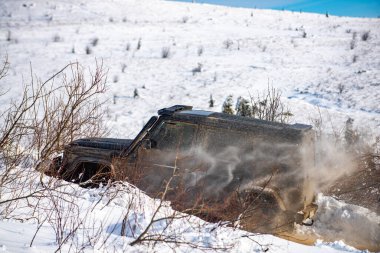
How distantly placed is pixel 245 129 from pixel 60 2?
1116 inches

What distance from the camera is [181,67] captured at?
1723 cm

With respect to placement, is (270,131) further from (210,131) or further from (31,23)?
(31,23)

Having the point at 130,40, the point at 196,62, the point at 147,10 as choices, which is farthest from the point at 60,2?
the point at 196,62

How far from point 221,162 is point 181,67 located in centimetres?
1272

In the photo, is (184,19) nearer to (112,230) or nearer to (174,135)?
Result: (174,135)

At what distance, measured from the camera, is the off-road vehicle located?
4.69 m

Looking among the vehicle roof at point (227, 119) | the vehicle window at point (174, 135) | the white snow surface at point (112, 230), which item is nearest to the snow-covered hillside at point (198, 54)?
the vehicle roof at point (227, 119)

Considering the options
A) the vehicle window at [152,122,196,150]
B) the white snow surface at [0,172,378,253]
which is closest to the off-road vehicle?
the vehicle window at [152,122,196,150]

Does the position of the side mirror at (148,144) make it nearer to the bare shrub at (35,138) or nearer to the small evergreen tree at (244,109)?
the bare shrub at (35,138)

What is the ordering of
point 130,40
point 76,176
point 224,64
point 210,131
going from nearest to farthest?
point 210,131
point 76,176
point 224,64
point 130,40

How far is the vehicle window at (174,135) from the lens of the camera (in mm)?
5270

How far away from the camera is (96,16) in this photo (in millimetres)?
26125

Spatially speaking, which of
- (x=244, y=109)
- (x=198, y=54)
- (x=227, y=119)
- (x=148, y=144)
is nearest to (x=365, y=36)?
(x=198, y=54)

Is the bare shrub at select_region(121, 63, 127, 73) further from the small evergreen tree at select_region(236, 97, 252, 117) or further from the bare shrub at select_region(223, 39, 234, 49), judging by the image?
the small evergreen tree at select_region(236, 97, 252, 117)
